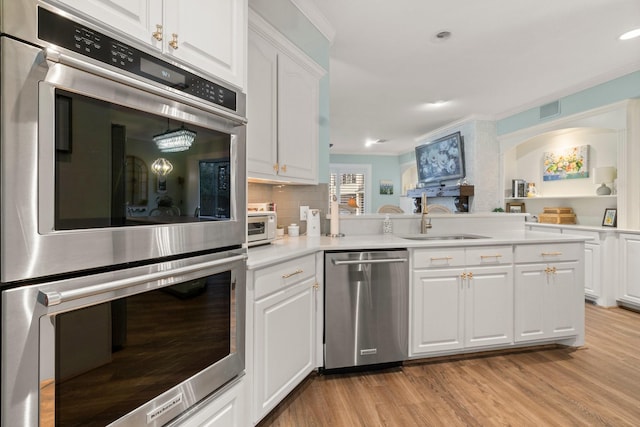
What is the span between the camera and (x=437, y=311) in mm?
2373

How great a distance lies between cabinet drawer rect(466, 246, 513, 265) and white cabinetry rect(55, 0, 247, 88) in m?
2.06

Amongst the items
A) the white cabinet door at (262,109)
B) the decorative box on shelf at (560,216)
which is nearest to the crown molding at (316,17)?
the white cabinet door at (262,109)

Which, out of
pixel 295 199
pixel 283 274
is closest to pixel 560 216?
pixel 295 199

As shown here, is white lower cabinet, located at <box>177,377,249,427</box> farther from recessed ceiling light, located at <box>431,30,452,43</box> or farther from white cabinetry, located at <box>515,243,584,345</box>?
recessed ceiling light, located at <box>431,30,452,43</box>

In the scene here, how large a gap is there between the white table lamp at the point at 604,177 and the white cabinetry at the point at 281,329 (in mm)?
4284

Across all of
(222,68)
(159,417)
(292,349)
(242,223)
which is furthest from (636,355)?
(222,68)

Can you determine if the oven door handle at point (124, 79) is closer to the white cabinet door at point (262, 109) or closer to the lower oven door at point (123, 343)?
the lower oven door at point (123, 343)

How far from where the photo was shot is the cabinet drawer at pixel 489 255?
95.7 inches

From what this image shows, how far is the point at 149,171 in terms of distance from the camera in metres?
0.97

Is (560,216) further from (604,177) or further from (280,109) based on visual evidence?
(280,109)

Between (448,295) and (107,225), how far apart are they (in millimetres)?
2260

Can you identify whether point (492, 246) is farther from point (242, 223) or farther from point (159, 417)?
point (159, 417)

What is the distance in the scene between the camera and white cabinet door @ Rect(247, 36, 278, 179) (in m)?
1.94

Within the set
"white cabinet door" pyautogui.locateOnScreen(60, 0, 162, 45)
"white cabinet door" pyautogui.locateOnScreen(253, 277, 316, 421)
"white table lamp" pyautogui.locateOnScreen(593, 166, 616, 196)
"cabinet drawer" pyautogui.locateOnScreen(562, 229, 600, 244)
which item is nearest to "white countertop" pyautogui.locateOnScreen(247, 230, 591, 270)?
"white cabinet door" pyautogui.locateOnScreen(253, 277, 316, 421)
